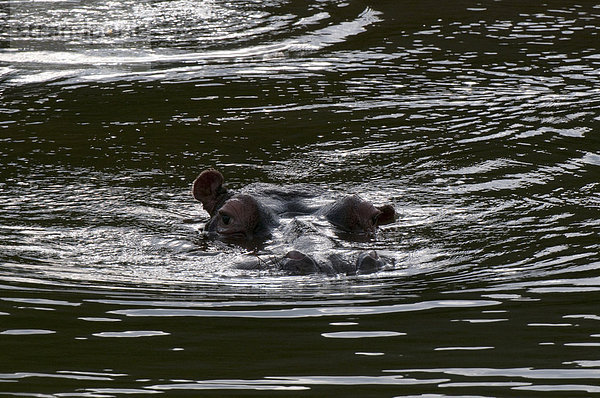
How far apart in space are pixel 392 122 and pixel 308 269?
15.6 ft

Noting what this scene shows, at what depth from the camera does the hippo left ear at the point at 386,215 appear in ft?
22.8

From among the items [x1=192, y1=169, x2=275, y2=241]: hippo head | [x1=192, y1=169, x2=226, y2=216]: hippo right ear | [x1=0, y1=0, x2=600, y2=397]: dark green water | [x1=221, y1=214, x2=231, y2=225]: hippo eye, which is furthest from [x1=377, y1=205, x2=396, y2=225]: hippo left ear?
[x1=192, y1=169, x2=226, y2=216]: hippo right ear

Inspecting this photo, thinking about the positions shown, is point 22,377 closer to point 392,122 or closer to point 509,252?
point 509,252

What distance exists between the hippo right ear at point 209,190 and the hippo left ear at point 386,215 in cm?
106

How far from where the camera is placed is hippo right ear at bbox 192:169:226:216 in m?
7.38

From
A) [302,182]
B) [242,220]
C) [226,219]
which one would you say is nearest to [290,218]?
[242,220]

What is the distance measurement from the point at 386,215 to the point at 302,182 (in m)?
1.63

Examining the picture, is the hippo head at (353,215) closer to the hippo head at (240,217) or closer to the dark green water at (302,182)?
the dark green water at (302,182)

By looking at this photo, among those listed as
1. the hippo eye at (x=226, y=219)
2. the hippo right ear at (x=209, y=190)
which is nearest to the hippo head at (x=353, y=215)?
the hippo eye at (x=226, y=219)

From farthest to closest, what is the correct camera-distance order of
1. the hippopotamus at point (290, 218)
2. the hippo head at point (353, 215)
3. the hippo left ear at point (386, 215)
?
1. the hippo left ear at point (386, 215)
2. the hippo head at point (353, 215)
3. the hippopotamus at point (290, 218)

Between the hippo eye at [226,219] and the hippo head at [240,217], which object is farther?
the hippo eye at [226,219]

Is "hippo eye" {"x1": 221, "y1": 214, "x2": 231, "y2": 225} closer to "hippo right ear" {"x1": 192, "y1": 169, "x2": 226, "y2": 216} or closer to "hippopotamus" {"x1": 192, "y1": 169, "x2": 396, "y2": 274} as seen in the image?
"hippopotamus" {"x1": 192, "y1": 169, "x2": 396, "y2": 274}

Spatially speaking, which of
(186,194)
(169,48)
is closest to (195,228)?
(186,194)

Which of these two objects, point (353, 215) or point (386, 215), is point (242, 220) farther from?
point (386, 215)
